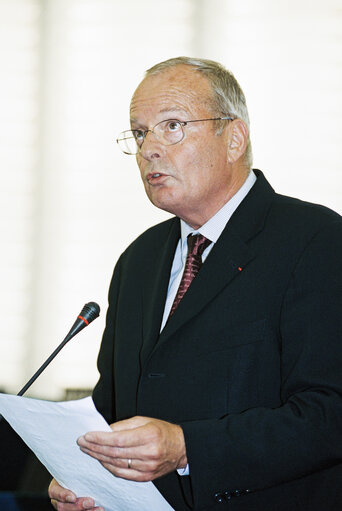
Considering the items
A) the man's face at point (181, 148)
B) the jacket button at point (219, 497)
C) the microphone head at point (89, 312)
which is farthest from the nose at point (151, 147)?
the jacket button at point (219, 497)

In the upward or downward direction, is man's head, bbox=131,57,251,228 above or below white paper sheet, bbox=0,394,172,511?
above

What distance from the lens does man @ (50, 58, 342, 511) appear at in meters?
1.25

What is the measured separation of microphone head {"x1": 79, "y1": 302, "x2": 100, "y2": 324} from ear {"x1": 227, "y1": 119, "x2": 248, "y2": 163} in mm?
587

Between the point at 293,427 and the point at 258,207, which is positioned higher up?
the point at 258,207

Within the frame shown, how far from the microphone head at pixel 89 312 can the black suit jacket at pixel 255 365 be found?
17 cm

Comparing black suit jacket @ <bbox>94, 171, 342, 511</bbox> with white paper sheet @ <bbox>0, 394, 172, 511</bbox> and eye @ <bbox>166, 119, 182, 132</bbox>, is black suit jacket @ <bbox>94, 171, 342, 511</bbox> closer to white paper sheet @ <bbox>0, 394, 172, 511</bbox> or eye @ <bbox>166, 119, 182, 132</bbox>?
white paper sheet @ <bbox>0, 394, 172, 511</bbox>

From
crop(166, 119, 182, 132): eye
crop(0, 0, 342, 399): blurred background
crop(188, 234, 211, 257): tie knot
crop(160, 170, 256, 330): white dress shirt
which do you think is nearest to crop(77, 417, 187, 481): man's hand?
crop(160, 170, 256, 330): white dress shirt

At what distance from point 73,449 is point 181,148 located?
2.78 ft

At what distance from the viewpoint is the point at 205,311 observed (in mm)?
1482

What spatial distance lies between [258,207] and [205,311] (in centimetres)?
32

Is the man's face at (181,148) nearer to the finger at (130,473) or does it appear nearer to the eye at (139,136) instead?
the eye at (139,136)

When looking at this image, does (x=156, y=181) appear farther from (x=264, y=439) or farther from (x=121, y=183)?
(x=121, y=183)

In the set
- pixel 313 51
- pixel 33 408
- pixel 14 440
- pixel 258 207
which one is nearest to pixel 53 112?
pixel 313 51

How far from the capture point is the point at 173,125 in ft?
5.55
